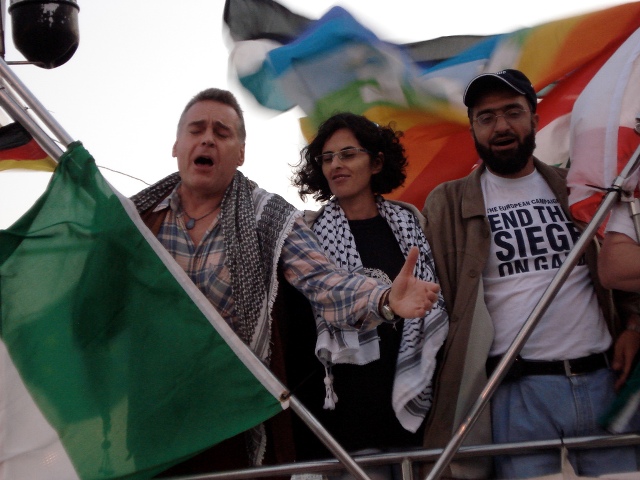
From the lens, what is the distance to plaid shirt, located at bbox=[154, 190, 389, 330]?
9.87 ft

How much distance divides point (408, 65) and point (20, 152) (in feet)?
6.52

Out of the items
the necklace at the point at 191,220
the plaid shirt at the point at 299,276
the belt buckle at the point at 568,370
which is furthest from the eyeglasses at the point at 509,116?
the necklace at the point at 191,220

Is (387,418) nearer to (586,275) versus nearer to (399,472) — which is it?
(399,472)

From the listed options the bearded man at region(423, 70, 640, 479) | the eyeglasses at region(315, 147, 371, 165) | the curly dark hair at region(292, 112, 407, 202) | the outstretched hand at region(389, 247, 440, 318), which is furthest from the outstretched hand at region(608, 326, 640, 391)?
the eyeglasses at region(315, 147, 371, 165)

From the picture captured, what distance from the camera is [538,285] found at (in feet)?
10.9

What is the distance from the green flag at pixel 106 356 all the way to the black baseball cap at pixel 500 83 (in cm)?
Answer: 159

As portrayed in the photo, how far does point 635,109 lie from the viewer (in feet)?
10.9

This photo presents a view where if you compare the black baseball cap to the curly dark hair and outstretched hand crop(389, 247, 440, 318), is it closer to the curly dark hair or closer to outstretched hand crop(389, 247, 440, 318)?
the curly dark hair

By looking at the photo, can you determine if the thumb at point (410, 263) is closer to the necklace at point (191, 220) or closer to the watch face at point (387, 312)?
A: the watch face at point (387, 312)

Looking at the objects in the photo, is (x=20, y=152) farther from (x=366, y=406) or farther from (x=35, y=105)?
(x=366, y=406)

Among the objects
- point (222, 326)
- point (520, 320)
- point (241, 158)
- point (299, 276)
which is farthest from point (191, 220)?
point (520, 320)

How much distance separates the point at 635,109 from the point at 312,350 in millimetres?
1610

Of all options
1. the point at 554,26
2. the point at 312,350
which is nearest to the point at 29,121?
the point at 312,350

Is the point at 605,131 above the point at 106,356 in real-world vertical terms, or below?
above
